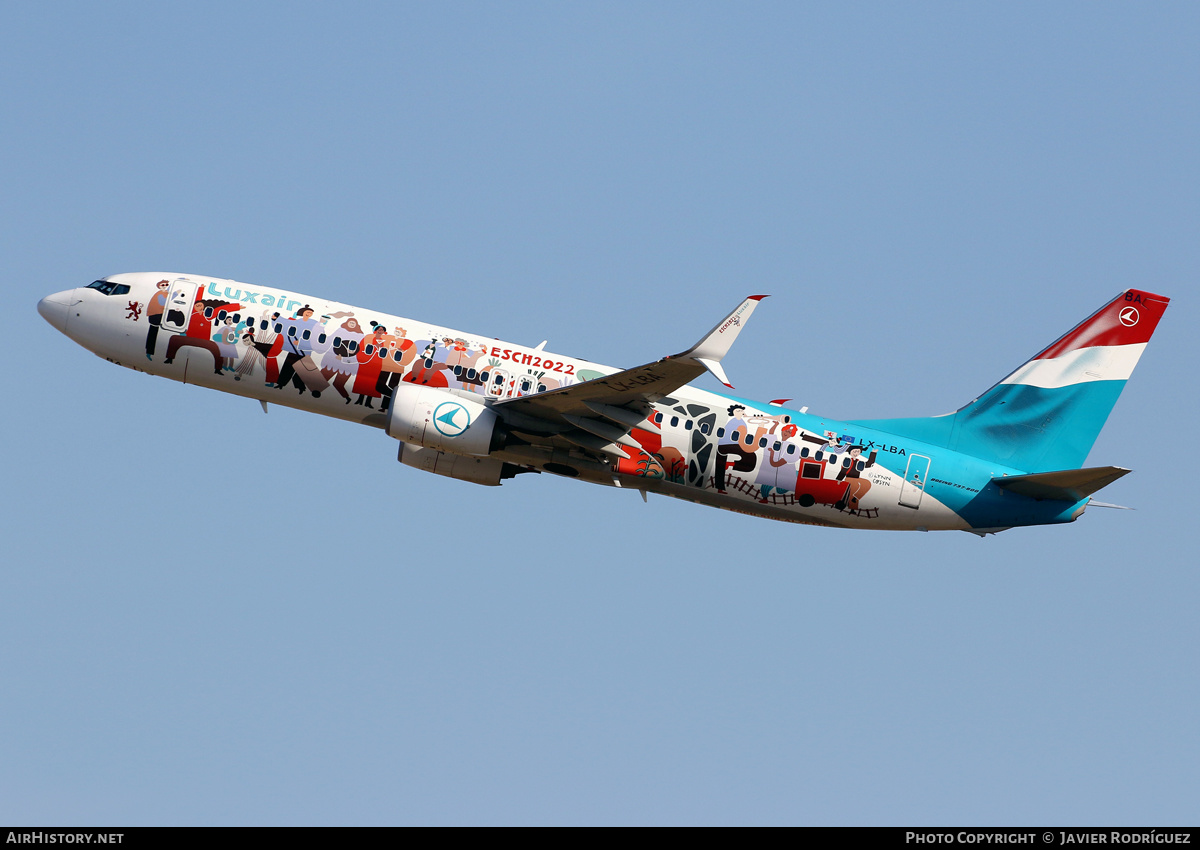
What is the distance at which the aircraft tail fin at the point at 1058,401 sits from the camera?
48969 mm

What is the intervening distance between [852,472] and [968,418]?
19.1 ft

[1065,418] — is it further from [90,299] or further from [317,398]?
[90,299]

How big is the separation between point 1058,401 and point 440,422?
74.5ft

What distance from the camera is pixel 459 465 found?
47.8 meters

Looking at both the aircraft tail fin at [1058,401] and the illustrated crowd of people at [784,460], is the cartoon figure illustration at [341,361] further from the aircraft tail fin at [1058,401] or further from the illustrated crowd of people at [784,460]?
the aircraft tail fin at [1058,401]

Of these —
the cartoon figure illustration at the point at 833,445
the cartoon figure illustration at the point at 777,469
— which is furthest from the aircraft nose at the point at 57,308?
the cartoon figure illustration at the point at 833,445

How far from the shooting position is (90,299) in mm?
47719

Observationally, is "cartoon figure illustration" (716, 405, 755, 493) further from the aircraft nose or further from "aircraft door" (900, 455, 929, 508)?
the aircraft nose

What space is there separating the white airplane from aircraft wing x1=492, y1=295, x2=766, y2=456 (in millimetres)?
73

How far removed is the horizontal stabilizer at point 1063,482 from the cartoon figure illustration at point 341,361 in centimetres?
2230

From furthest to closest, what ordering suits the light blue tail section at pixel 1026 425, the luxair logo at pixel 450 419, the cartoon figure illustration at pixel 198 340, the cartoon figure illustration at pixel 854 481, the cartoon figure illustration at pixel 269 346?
the light blue tail section at pixel 1026 425 → the cartoon figure illustration at pixel 854 481 → the cartoon figure illustration at pixel 198 340 → the cartoon figure illustration at pixel 269 346 → the luxair logo at pixel 450 419

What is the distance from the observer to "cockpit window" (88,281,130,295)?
47.5m

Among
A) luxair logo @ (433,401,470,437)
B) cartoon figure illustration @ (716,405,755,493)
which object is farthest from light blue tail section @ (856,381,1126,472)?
luxair logo @ (433,401,470,437)

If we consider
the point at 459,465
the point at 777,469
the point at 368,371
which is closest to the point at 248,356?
the point at 368,371
